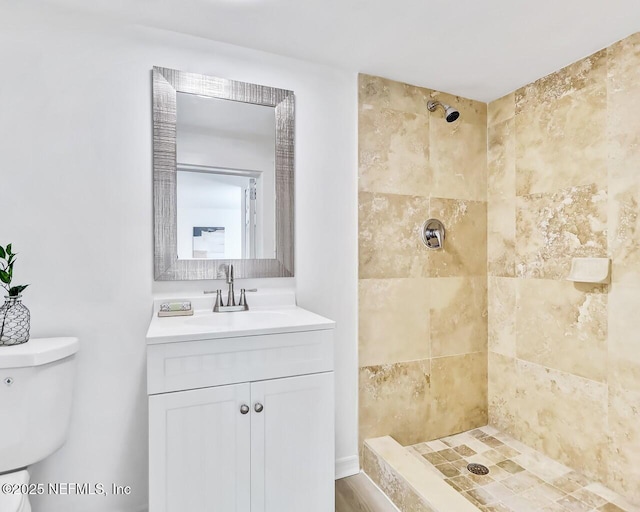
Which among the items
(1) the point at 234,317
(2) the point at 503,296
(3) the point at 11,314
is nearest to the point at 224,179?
(1) the point at 234,317

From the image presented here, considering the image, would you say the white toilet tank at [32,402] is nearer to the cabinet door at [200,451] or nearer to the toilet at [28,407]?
the toilet at [28,407]

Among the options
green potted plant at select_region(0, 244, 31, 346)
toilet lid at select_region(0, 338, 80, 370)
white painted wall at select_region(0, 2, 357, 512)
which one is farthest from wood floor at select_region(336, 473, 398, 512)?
green potted plant at select_region(0, 244, 31, 346)

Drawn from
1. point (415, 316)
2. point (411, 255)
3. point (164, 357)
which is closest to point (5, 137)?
point (164, 357)

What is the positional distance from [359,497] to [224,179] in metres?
1.64

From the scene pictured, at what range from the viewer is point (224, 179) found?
5.65 feet

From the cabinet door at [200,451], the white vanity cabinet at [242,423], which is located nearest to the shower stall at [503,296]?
the white vanity cabinet at [242,423]

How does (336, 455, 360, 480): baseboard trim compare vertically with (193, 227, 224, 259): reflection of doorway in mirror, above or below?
below

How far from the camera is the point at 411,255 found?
208cm

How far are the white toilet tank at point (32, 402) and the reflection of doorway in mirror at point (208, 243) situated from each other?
2.02 feet

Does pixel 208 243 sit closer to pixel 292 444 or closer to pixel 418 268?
pixel 292 444

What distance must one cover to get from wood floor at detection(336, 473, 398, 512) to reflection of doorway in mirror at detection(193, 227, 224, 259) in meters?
1.28

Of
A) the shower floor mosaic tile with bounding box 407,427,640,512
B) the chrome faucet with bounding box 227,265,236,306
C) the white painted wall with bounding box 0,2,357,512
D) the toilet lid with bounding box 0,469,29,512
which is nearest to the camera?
the toilet lid with bounding box 0,469,29,512

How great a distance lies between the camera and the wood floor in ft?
5.48

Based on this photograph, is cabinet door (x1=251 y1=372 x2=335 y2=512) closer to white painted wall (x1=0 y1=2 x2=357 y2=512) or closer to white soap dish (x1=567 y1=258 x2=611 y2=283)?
white painted wall (x1=0 y1=2 x2=357 y2=512)
